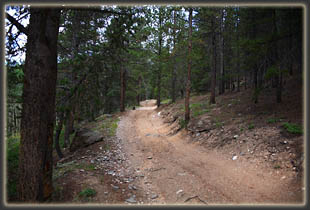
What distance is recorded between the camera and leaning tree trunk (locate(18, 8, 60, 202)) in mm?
3529

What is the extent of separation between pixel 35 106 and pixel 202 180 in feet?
16.0

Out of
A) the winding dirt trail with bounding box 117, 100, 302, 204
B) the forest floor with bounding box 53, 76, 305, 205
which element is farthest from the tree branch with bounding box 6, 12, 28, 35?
the winding dirt trail with bounding box 117, 100, 302, 204

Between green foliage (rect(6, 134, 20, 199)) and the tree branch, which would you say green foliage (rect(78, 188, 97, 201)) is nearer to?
green foliage (rect(6, 134, 20, 199))

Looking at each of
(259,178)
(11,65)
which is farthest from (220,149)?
(11,65)

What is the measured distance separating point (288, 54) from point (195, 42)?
5420mm

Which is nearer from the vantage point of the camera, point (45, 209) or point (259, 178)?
point (45, 209)

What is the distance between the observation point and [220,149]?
741cm


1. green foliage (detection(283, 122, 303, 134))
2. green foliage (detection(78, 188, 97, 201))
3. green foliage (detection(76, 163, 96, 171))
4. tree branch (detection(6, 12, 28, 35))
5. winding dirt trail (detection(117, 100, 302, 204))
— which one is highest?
tree branch (detection(6, 12, 28, 35))

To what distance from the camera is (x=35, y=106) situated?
11.6 ft

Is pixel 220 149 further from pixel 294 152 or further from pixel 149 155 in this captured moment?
pixel 149 155

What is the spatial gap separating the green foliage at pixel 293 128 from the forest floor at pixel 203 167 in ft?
0.57

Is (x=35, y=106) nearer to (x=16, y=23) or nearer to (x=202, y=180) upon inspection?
(x=16, y=23)

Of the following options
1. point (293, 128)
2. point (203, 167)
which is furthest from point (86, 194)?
point (293, 128)

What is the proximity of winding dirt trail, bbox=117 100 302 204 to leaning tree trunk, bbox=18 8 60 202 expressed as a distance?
107 inches
